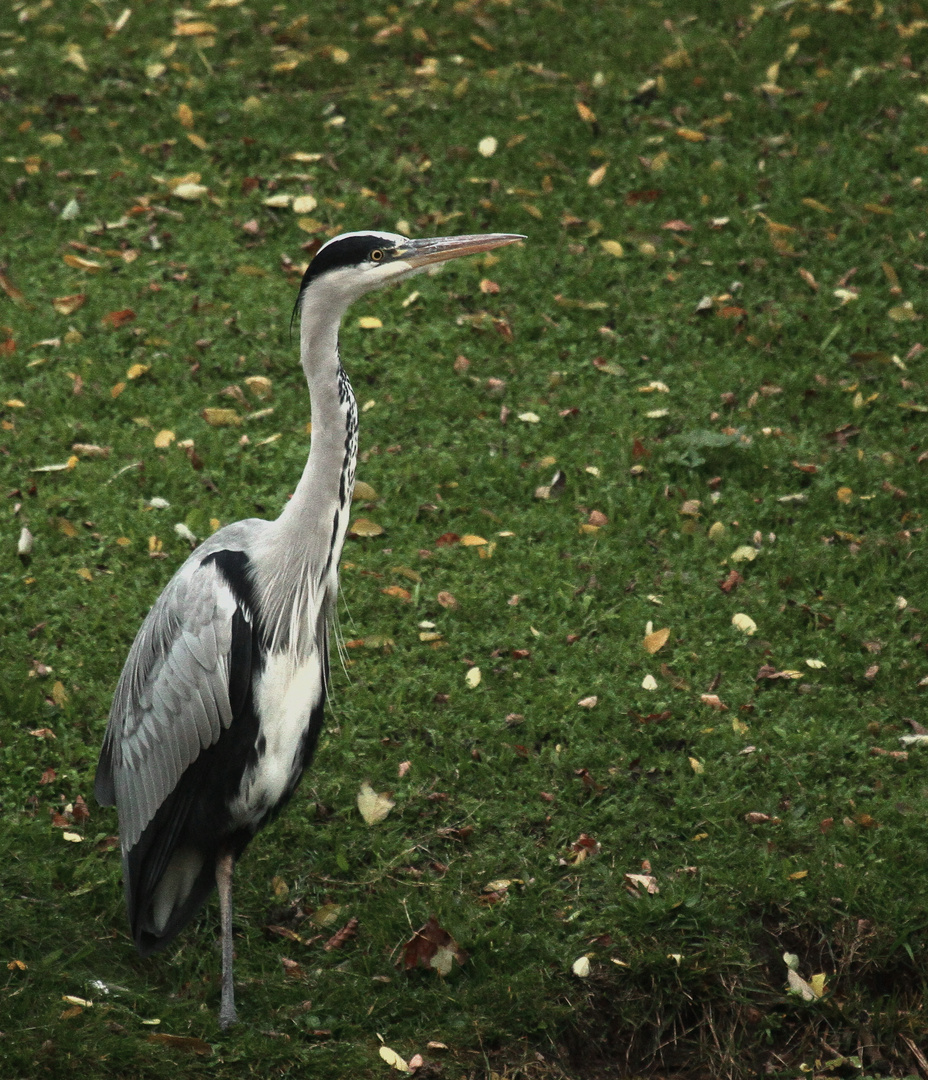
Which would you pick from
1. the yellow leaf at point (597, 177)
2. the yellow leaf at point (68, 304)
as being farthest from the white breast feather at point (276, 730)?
the yellow leaf at point (597, 177)

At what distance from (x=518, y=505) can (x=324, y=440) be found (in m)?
2.23

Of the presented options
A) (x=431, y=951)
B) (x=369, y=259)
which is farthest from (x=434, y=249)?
(x=431, y=951)

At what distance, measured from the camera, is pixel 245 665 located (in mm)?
3865

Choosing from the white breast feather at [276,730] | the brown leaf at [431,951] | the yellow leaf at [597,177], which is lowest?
the brown leaf at [431,951]

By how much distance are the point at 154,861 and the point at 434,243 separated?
6.69 ft

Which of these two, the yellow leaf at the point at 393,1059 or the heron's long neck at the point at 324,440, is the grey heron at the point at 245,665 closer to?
the heron's long neck at the point at 324,440

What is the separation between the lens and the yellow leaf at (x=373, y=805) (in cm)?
460

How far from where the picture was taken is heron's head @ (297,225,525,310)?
384 cm

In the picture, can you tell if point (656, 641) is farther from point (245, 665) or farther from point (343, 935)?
point (245, 665)

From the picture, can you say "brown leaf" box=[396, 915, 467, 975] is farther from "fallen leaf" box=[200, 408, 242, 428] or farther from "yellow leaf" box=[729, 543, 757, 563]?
"fallen leaf" box=[200, 408, 242, 428]

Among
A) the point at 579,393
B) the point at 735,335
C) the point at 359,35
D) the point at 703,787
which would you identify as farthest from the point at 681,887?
the point at 359,35

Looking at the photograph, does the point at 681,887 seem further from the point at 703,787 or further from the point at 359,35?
the point at 359,35

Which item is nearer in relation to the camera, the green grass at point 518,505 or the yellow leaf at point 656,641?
the green grass at point 518,505

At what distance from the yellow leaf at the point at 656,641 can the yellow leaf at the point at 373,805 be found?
123 centimetres
